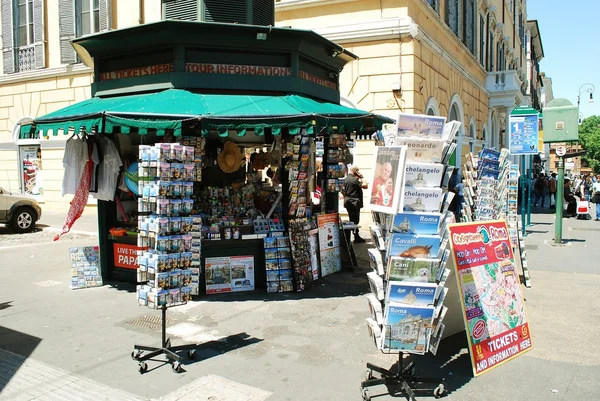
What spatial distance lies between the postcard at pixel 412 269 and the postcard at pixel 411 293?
0.06m

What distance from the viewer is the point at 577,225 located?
58.1 feet

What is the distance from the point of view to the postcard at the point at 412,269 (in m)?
4.39

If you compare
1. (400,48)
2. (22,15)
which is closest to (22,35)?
(22,15)

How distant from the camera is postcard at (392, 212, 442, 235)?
14.5 feet

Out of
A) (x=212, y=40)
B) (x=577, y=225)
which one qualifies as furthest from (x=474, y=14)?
(x=212, y=40)

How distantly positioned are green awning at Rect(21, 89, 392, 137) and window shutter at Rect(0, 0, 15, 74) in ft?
47.1

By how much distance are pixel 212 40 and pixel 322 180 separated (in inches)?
131

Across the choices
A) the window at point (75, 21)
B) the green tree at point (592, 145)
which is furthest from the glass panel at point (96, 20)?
the green tree at point (592, 145)

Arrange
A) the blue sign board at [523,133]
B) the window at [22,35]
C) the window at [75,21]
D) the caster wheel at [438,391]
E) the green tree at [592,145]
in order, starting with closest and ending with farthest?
the caster wheel at [438,391]
the blue sign board at [523,133]
the window at [75,21]
the window at [22,35]
the green tree at [592,145]

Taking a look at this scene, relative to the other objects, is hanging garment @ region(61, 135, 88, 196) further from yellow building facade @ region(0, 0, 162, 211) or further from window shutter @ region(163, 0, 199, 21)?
yellow building facade @ region(0, 0, 162, 211)

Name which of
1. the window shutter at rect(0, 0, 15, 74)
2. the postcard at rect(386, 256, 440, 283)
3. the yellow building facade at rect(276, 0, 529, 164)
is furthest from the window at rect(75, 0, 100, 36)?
the postcard at rect(386, 256, 440, 283)

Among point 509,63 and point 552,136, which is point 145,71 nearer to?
point 552,136

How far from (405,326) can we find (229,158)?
5.01m

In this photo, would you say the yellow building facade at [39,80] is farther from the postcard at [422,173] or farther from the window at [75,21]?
the postcard at [422,173]
